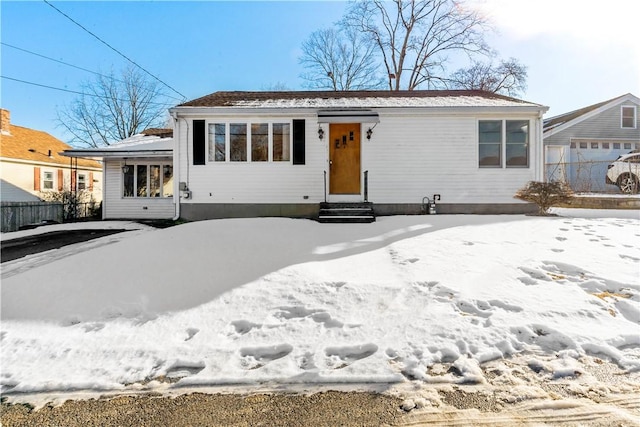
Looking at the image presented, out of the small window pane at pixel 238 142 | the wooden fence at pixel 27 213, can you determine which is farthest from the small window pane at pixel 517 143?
the wooden fence at pixel 27 213

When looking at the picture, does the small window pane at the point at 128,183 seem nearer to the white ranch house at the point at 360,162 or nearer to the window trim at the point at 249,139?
the white ranch house at the point at 360,162

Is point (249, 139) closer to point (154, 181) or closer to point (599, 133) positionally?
point (154, 181)

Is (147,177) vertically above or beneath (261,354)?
above

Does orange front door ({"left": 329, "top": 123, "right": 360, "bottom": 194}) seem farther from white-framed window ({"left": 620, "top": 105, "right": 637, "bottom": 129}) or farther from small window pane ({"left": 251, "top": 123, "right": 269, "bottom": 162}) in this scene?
white-framed window ({"left": 620, "top": 105, "right": 637, "bottom": 129})

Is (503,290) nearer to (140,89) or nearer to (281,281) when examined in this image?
(281,281)

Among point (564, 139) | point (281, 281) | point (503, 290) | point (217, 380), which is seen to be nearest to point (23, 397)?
point (217, 380)

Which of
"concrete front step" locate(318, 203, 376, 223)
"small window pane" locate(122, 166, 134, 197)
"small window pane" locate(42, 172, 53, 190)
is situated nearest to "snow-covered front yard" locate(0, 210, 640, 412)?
"concrete front step" locate(318, 203, 376, 223)

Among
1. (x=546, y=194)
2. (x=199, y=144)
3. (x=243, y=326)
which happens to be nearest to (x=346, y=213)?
(x=199, y=144)

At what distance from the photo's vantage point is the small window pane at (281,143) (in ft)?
32.1

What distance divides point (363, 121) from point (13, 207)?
1147 centimetres

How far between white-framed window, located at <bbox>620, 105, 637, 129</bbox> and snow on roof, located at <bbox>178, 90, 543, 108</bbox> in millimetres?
12430

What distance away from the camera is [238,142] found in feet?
32.1

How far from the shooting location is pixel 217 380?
7.70 feet

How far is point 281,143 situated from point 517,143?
733 centimetres
